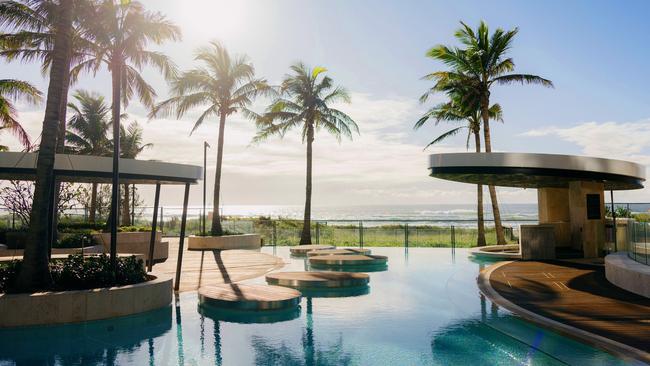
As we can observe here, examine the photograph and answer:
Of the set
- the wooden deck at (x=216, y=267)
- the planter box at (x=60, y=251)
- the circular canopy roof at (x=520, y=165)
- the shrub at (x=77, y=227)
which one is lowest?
the wooden deck at (x=216, y=267)

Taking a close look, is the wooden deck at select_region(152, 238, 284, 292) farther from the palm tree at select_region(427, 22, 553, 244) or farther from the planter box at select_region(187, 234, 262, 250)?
the palm tree at select_region(427, 22, 553, 244)

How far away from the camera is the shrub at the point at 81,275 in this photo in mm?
9508

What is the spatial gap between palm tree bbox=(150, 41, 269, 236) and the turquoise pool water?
16.6m

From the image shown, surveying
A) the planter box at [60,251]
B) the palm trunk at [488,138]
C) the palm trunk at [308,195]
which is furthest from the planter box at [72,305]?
the palm trunk at [488,138]

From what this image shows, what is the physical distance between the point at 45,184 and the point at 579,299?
Answer: 11358 millimetres

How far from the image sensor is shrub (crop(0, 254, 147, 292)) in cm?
951

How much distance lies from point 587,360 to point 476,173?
8.17 meters

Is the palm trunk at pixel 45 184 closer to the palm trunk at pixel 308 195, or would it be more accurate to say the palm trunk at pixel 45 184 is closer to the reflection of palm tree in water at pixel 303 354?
the reflection of palm tree in water at pixel 303 354

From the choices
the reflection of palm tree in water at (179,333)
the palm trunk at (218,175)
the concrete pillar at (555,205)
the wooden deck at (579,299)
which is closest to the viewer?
the reflection of palm tree in water at (179,333)

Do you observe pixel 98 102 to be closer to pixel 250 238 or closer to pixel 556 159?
pixel 250 238

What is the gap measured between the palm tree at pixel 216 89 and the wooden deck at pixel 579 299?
56.3 ft

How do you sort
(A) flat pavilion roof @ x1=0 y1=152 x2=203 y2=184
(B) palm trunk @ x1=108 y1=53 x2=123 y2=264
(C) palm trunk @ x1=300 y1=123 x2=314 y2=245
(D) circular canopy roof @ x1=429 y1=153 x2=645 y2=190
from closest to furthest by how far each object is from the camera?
1. (B) palm trunk @ x1=108 y1=53 x2=123 y2=264
2. (A) flat pavilion roof @ x1=0 y1=152 x2=203 y2=184
3. (D) circular canopy roof @ x1=429 y1=153 x2=645 y2=190
4. (C) palm trunk @ x1=300 y1=123 x2=314 y2=245

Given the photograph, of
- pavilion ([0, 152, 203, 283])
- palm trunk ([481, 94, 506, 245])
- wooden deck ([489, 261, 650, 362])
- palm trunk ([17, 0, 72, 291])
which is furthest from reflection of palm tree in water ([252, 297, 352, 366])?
palm trunk ([481, 94, 506, 245])

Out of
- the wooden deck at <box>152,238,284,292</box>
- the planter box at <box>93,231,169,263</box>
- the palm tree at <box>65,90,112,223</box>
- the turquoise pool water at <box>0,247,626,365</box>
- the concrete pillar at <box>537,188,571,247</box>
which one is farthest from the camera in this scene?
the palm tree at <box>65,90,112,223</box>
